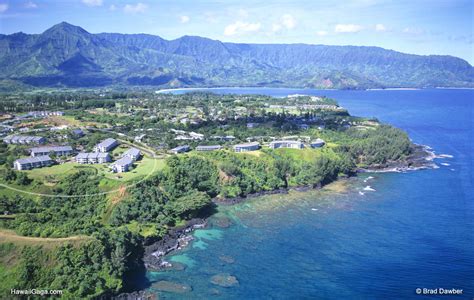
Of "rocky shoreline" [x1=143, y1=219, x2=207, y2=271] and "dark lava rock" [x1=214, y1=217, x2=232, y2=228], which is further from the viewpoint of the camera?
"dark lava rock" [x1=214, y1=217, x2=232, y2=228]

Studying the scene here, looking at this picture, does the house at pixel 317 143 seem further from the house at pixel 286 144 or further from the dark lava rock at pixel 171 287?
the dark lava rock at pixel 171 287

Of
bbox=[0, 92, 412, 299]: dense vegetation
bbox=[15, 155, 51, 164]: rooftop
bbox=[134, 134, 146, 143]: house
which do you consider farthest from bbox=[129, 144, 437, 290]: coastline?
bbox=[15, 155, 51, 164]: rooftop

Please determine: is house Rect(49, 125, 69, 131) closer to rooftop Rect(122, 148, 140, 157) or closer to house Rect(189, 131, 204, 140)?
rooftop Rect(122, 148, 140, 157)

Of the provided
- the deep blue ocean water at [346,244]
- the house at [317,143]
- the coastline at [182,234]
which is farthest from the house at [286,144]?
the deep blue ocean water at [346,244]

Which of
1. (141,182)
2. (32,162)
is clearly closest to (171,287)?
(141,182)

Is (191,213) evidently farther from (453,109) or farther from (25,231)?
(453,109)

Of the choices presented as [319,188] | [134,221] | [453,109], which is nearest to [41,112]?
[134,221]
